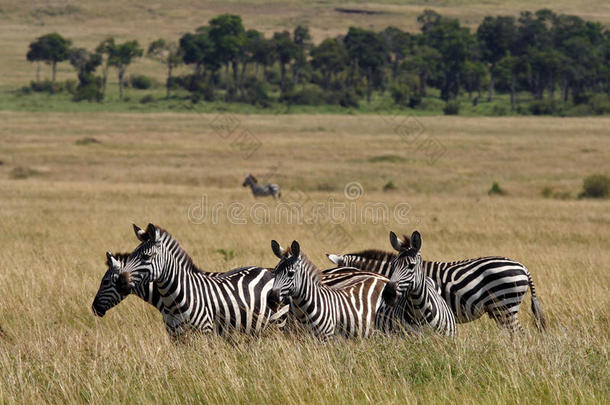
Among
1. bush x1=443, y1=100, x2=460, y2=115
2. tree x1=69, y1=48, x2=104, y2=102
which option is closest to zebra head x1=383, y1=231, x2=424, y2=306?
bush x1=443, y1=100, x2=460, y2=115

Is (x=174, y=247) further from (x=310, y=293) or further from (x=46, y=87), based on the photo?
(x=46, y=87)

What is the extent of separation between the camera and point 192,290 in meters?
7.83

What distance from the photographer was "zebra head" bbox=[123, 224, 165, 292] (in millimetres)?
7465

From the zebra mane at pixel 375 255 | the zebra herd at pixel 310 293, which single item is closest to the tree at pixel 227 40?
the zebra mane at pixel 375 255

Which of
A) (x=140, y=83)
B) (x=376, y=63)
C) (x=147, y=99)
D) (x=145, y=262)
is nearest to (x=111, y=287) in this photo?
(x=145, y=262)

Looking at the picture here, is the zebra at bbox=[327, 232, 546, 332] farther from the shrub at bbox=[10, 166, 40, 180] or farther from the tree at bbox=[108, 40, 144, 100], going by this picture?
the tree at bbox=[108, 40, 144, 100]

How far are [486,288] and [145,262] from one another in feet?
12.0

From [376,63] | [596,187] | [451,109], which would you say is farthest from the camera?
[376,63]

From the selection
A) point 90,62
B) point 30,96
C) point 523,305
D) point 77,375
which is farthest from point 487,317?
point 90,62

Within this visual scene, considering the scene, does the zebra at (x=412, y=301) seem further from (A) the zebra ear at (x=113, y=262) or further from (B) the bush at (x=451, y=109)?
(B) the bush at (x=451, y=109)

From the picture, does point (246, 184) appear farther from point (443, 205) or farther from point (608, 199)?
point (608, 199)

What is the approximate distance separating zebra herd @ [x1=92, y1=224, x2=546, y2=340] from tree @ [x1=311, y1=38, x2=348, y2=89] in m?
103

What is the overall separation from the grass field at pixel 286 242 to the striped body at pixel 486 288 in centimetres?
24

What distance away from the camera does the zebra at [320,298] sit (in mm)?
7262
